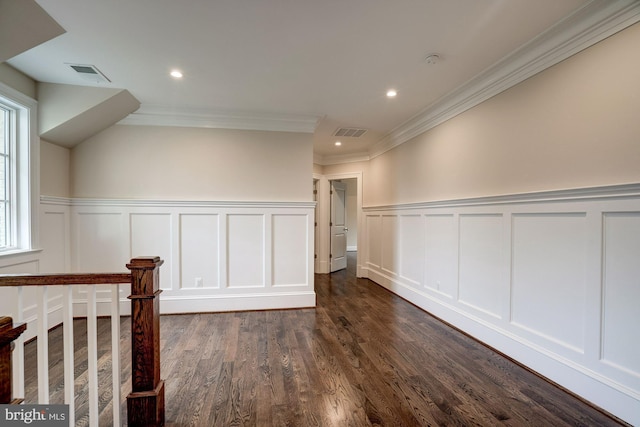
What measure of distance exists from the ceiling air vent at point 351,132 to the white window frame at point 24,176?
3514 mm

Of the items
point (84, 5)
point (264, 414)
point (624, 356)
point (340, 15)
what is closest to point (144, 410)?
point (264, 414)

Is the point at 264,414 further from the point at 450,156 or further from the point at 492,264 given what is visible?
the point at 450,156

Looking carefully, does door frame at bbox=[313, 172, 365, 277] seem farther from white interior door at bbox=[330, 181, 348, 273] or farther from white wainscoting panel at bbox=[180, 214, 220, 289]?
white wainscoting panel at bbox=[180, 214, 220, 289]

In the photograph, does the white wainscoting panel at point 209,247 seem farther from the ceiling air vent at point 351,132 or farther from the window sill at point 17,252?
the ceiling air vent at point 351,132

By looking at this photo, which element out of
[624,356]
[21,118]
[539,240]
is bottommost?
[624,356]

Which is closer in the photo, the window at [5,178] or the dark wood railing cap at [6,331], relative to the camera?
the dark wood railing cap at [6,331]

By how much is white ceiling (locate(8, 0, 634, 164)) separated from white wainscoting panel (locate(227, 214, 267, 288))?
4.73 feet

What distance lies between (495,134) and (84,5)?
330 cm

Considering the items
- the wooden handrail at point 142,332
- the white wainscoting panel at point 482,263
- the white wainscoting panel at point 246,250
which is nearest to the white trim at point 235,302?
the white wainscoting panel at point 246,250

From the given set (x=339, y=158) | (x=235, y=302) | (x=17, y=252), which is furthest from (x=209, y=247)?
(x=339, y=158)

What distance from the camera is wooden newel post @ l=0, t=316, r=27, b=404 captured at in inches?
35.4

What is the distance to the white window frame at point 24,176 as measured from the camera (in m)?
2.74

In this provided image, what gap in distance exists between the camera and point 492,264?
2.71 meters

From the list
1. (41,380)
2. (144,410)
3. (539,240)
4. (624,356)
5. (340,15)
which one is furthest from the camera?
(539,240)
